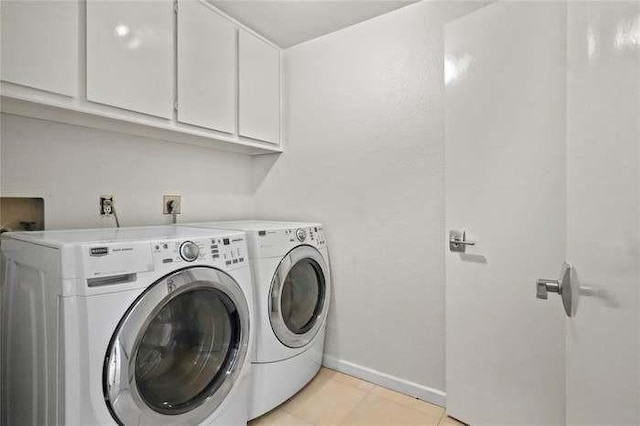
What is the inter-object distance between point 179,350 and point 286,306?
632 mm

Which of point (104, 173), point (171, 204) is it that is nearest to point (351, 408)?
point (171, 204)

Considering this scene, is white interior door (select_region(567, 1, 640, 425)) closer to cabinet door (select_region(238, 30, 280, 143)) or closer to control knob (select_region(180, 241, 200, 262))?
control knob (select_region(180, 241, 200, 262))

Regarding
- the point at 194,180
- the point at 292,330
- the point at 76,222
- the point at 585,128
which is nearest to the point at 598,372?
the point at 585,128

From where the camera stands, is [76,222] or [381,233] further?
[381,233]

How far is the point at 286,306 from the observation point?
1.76 metres

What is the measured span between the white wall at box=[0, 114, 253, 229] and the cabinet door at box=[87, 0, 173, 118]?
0.40m

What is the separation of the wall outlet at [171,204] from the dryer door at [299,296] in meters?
0.86

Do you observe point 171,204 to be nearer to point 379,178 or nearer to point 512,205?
point 379,178

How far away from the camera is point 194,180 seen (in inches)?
84.6

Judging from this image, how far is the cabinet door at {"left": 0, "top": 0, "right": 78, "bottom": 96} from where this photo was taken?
3.66 ft

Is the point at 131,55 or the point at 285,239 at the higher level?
the point at 131,55

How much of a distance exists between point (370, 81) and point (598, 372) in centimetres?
181

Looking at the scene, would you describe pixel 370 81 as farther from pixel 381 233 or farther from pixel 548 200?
pixel 548 200

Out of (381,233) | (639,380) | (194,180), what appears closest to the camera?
(639,380)
